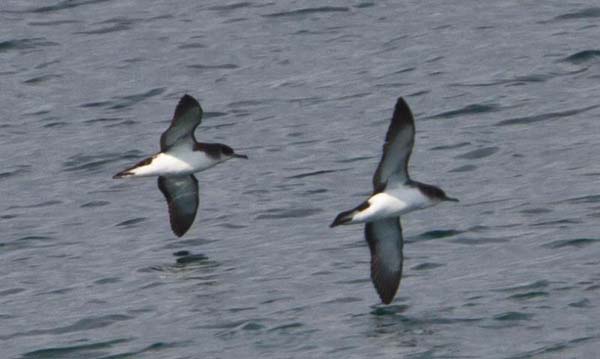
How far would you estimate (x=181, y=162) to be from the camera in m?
23.2

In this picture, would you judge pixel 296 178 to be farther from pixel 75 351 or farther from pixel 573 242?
pixel 75 351

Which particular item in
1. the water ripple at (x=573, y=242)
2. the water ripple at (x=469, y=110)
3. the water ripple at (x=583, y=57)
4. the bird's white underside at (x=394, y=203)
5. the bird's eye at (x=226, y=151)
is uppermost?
the bird's eye at (x=226, y=151)

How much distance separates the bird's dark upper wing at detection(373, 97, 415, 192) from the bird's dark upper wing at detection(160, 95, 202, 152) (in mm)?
2776

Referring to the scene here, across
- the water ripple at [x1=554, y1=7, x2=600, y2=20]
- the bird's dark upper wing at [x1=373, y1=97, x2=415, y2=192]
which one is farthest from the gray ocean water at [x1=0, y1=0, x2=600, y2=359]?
the bird's dark upper wing at [x1=373, y1=97, x2=415, y2=192]

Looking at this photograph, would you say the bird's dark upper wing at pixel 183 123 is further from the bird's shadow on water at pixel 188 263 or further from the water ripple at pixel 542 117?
the water ripple at pixel 542 117

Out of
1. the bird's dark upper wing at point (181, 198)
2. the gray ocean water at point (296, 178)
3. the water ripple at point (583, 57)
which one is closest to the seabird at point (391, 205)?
the gray ocean water at point (296, 178)

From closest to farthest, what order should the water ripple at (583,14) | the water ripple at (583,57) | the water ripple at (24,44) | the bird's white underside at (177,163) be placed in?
1. the bird's white underside at (177,163)
2. the water ripple at (583,57)
3. the water ripple at (583,14)
4. the water ripple at (24,44)

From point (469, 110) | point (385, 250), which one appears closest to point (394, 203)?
point (385, 250)

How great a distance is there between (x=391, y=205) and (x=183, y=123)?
11.6 ft

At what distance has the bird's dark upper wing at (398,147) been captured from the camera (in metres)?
19.7

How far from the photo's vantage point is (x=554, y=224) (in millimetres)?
23234

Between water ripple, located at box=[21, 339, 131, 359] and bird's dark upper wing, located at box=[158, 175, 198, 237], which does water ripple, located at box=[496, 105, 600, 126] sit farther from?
water ripple, located at box=[21, 339, 131, 359]

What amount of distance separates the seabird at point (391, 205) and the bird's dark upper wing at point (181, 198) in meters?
3.24

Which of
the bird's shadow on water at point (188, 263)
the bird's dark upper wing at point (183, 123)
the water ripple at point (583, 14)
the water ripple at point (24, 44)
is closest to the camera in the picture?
the bird's dark upper wing at point (183, 123)
